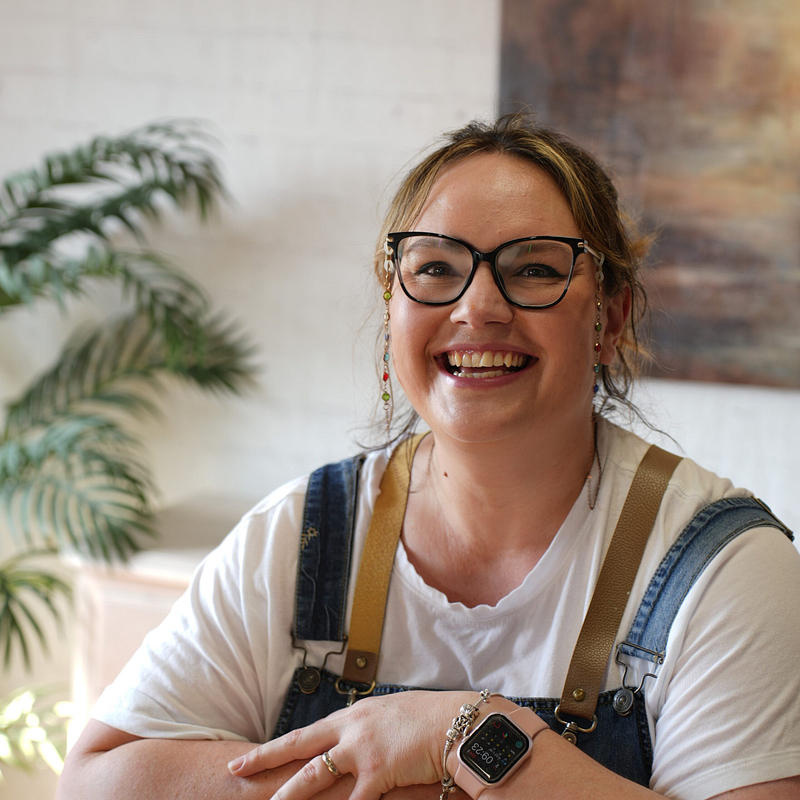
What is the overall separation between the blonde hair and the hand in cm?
63

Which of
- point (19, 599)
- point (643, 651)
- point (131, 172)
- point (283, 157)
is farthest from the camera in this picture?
point (131, 172)

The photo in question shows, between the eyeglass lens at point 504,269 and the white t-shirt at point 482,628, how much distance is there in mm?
291

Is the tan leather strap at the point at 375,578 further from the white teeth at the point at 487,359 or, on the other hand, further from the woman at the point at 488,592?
the white teeth at the point at 487,359

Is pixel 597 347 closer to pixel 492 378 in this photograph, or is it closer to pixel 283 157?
pixel 492 378

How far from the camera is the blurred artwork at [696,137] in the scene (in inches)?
87.3

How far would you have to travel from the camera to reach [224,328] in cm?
272

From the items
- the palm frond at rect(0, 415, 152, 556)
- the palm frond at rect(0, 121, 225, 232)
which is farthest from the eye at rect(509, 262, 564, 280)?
the palm frond at rect(0, 121, 225, 232)

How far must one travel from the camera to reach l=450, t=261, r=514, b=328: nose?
115 cm

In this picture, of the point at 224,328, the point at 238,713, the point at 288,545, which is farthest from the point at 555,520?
the point at 224,328

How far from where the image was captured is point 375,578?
50.5 inches

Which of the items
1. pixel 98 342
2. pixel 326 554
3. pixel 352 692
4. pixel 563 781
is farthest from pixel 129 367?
pixel 563 781

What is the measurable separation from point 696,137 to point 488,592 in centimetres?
153

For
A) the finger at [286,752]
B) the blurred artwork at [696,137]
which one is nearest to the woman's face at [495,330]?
the finger at [286,752]

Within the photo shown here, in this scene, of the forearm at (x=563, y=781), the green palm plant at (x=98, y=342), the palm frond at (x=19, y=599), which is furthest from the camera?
the green palm plant at (x=98, y=342)
